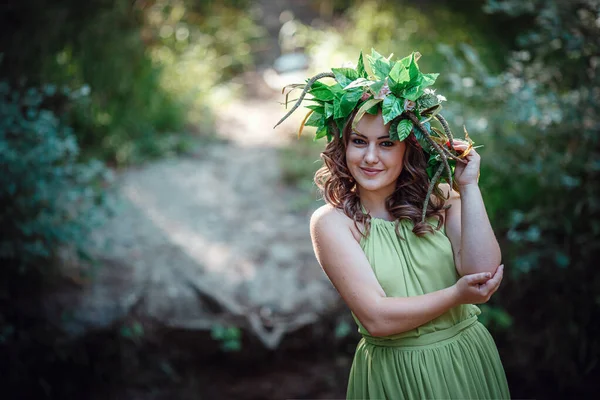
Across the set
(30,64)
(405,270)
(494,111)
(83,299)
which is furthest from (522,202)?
(30,64)

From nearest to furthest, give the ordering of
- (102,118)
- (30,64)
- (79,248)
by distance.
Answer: (79,248)
(30,64)
(102,118)

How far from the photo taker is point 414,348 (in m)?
2.16

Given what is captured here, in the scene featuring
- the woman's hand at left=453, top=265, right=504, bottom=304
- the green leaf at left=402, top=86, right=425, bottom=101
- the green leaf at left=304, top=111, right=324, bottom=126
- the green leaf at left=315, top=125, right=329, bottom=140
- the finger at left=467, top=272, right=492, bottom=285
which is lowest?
the woman's hand at left=453, top=265, right=504, bottom=304

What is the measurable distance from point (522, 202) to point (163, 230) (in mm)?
3005

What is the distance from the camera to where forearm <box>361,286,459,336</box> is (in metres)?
2.02

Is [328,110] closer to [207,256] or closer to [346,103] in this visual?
[346,103]

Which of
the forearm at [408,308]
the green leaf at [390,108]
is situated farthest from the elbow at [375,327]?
the green leaf at [390,108]

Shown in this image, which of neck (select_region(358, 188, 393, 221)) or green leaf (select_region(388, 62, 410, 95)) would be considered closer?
green leaf (select_region(388, 62, 410, 95))

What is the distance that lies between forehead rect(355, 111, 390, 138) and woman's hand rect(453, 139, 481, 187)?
24 centimetres

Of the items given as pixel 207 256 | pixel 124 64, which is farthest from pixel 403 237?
pixel 124 64

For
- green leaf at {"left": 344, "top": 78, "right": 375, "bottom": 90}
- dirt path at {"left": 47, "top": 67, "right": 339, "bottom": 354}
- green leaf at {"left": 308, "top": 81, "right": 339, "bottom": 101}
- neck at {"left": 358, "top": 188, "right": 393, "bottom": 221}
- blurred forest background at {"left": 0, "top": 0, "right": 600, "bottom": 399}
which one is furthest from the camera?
A: dirt path at {"left": 47, "top": 67, "right": 339, "bottom": 354}

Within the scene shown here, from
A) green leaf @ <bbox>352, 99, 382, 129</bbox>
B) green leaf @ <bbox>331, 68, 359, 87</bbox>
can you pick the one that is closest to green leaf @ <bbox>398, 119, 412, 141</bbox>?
green leaf @ <bbox>352, 99, 382, 129</bbox>

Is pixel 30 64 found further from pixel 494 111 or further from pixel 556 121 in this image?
pixel 556 121

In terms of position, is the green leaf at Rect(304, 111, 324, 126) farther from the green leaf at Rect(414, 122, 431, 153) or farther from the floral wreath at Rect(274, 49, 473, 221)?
the green leaf at Rect(414, 122, 431, 153)
